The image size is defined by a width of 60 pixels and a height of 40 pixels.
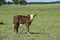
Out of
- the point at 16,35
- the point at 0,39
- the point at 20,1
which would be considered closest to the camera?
the point at 0,39

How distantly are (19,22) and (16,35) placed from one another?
0.77 meters

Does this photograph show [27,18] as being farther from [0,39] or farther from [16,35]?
[0,39]

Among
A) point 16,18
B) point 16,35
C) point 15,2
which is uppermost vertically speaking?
point 16,18

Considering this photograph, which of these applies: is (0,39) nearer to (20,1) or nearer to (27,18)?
(27,18)

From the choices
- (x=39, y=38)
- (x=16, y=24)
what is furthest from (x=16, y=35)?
(x=39, y=38)

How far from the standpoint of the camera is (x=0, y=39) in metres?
13.3

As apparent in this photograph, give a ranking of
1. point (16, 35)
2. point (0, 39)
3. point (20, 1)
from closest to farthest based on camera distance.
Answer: point (0, 39) < point (16, 35) < point (20, 1)

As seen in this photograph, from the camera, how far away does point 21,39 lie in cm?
1352

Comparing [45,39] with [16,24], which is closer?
[45,39]

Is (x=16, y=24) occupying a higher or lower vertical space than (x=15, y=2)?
higher

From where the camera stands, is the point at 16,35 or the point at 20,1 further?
the point at 20,1

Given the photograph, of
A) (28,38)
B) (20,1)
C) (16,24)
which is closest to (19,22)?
(16,24)

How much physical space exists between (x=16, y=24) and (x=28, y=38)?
5.70 ft

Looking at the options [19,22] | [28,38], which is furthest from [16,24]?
[28,38]
